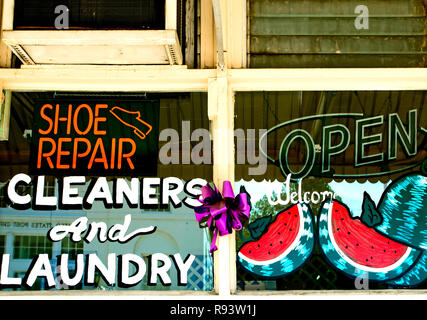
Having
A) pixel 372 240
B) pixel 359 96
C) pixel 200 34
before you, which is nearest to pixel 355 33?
pixel 359 96

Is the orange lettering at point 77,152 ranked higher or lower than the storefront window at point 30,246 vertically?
higher

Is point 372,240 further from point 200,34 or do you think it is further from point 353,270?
point 200,34

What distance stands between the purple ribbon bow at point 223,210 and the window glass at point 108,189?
15cm

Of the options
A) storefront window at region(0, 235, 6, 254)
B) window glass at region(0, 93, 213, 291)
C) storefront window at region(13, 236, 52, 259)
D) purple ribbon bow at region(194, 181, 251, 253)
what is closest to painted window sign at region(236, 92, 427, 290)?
purple ribbon bow at region(194, 181, 251, 253)

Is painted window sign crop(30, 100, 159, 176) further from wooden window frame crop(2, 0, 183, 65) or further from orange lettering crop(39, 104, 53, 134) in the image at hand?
wooden window frame crop(2, 0, 183, 65)

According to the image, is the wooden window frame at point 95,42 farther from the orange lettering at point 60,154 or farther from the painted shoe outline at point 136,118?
the orange lettering at point 60,154

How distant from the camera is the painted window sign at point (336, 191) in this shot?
3.85 metres

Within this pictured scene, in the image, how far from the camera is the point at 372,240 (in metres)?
3.90

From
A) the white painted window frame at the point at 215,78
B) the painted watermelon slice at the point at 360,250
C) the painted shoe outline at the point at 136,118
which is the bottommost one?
the painted watermelon slice at the point at 360,250

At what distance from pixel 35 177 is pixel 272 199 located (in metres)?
1.77

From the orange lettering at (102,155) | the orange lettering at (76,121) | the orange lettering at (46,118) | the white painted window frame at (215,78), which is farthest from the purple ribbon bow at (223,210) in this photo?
the orange lettering at (46,118)

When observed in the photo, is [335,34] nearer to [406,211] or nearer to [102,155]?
[406,211]

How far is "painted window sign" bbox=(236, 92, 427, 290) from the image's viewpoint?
12.6 feet

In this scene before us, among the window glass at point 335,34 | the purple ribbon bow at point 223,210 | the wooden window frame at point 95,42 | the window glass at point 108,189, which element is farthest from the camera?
the window glass at point 335,34
